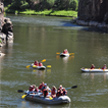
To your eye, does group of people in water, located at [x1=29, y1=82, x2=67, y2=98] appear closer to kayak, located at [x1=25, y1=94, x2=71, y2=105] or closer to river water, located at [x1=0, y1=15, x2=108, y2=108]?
kayak, located at [x1=25, y1=94, x2=71, y2=105]

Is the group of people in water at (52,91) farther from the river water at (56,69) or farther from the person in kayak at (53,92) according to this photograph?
the river water at (56,69)

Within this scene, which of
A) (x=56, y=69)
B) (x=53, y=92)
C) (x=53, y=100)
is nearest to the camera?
(x=53, y=100)

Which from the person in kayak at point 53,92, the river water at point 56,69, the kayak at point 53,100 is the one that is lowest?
the river water at point 56,69

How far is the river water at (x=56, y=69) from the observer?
46.3m

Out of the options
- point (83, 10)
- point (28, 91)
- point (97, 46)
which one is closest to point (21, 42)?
point (97, 46)

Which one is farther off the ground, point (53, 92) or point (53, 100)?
point (53, 92)

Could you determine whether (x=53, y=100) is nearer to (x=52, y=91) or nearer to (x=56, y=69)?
(x=52, y=91)

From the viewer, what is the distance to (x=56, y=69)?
62719 mm

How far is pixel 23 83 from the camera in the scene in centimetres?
5294

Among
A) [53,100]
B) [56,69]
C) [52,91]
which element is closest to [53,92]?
[52,91]

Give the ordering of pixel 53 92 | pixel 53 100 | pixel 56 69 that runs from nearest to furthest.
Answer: pixel 53 100, pixel 53 92, pixel 56 69

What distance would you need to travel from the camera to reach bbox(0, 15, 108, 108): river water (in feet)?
152

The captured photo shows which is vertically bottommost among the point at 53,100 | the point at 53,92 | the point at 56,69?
the point at 56,69

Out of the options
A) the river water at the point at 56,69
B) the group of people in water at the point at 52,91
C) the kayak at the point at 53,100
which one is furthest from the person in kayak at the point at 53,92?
the river water at the point at 56,69
